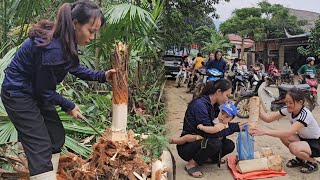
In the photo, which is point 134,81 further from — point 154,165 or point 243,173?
point 154,165

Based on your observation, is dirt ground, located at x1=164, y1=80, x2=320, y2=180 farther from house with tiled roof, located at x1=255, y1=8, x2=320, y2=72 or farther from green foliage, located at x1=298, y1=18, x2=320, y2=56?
house with tiled roof, located at x1=255, y1=8, x2=320, y2=72

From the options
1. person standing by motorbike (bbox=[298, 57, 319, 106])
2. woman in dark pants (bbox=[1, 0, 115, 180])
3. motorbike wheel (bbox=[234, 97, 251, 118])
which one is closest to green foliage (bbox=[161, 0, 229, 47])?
person standing by motorbike (bbox=[298, 57, 319, 106])

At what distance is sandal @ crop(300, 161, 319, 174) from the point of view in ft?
12.6

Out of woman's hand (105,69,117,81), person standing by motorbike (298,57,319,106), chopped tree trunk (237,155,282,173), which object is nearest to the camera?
woman's hand (105,69,117,81)

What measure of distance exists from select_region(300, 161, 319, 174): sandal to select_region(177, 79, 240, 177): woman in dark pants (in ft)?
2.68

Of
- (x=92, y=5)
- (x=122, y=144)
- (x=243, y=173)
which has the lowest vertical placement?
(x=243, y=173)

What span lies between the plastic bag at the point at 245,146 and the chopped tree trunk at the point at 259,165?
93 millimetres

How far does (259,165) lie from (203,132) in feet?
2.38

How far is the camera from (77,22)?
1.99 metres

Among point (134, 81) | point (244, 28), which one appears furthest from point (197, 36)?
point (134, 81)

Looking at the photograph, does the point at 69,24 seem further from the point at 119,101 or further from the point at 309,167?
the point at 309,167

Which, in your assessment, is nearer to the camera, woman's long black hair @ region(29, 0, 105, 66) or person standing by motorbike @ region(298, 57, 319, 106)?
woman's long black hair @ region(29, 0, 105, 66)

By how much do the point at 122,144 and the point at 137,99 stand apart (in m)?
3.49

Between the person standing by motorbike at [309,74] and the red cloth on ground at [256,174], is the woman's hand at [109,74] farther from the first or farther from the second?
the person standing by motorbike at [309,74]
